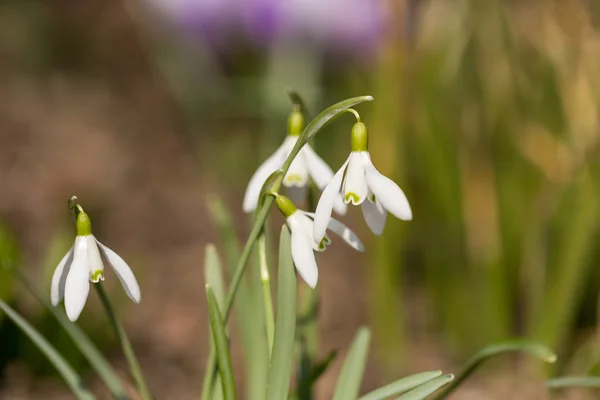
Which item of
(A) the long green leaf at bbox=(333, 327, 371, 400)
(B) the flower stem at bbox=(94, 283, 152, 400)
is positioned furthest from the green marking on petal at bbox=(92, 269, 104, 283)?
(A) the long green leaf at bbox=(333, 327, 371, 400)

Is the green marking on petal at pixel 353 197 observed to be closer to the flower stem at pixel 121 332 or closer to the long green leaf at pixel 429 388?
the long green leaf at pixel 429 388

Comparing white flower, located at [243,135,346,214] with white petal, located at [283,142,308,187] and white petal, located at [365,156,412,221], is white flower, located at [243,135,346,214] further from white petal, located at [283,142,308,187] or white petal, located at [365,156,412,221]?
white petal, located at [365,156,412,221]

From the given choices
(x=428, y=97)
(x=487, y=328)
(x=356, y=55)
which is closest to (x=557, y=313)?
(x=487, y=328)

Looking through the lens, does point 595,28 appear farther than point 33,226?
No

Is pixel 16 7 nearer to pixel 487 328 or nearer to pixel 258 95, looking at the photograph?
pixel 258 95

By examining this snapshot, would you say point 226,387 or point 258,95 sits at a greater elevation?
point 258,95

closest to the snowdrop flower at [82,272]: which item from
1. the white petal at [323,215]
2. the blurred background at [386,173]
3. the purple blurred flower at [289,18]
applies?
the white petal at [323,215]
